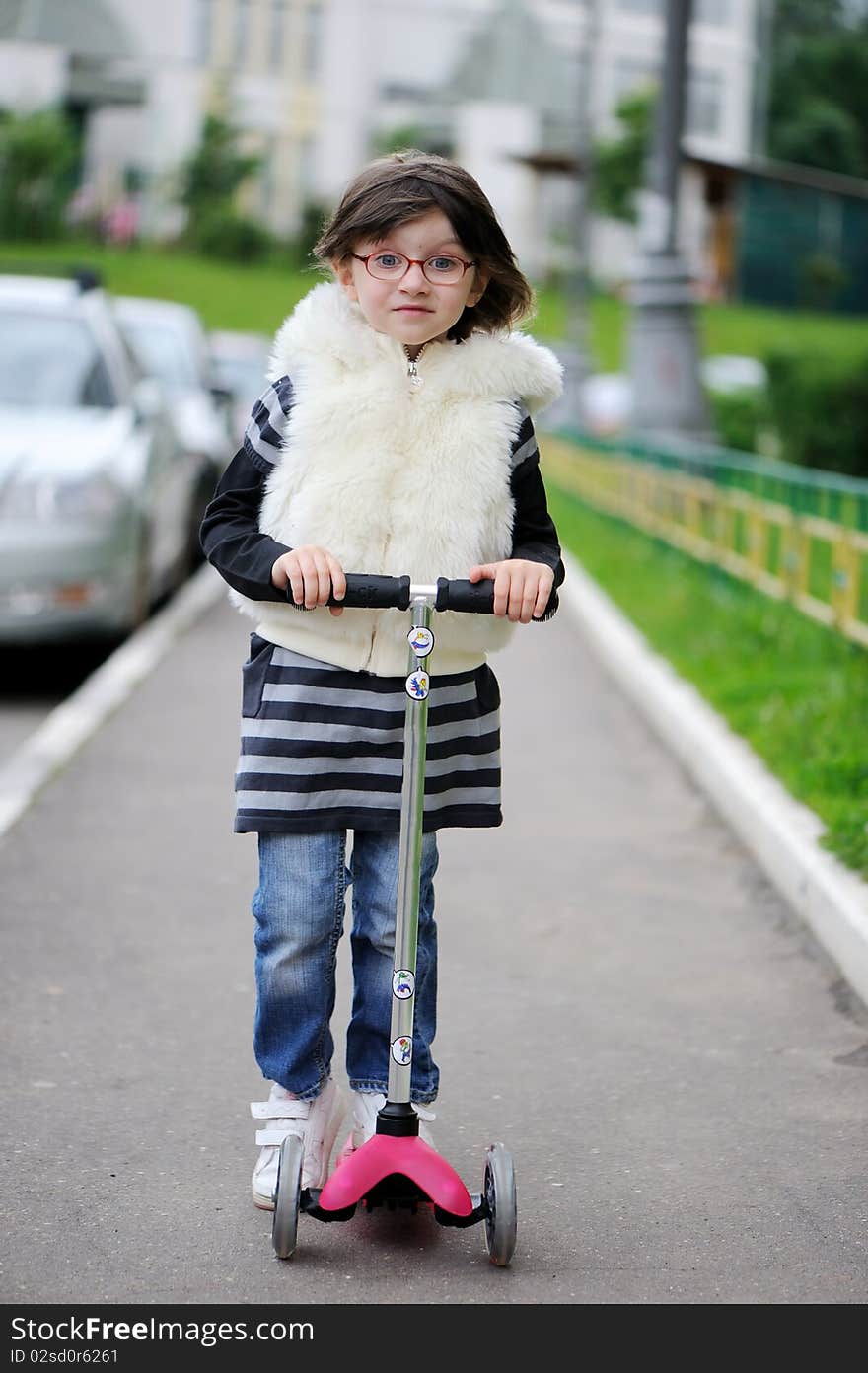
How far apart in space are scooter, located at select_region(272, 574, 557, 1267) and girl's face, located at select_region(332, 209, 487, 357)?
444 mm

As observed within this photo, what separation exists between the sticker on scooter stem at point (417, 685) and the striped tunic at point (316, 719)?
13 cm

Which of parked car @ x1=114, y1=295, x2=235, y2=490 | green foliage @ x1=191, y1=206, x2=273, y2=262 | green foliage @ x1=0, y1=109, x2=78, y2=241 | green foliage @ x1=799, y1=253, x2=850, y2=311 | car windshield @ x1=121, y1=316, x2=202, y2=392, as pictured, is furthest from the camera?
green foliage @ x1=799, y1=253, x2=850, y2=311

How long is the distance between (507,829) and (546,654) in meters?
4.47

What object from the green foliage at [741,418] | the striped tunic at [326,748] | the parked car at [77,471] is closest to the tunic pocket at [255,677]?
the striped tunic at [326,748]

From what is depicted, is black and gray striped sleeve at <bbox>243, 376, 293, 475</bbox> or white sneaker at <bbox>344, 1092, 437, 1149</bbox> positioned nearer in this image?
black and gray striped sleeve at <bbox>243, 376, 293, 475</bbox>

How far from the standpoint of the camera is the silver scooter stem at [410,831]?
10.5 feet

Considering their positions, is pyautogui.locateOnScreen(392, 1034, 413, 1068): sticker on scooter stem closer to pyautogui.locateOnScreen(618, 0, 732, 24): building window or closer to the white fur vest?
the white fur vest

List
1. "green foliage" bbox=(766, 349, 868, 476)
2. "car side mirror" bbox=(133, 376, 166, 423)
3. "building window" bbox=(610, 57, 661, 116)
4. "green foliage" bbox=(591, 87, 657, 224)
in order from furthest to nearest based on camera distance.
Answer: "building window" bbox=(610, 57, 661, 116) < "green foliage" bbox=(591, 87, 657, 224) < "green foliage" bbox=(766, 349, 868, 476) < "car side mirror" bbox=(133, 376, 166, 423)

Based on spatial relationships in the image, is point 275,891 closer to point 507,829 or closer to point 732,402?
point 507,829

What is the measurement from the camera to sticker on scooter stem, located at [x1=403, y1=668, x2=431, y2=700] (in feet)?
10.6

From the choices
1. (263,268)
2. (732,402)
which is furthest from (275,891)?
(263,268)

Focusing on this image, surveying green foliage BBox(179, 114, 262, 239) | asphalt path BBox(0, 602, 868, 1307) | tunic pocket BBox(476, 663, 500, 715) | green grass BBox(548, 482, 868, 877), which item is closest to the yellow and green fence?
green grass BBox(548, 482, 868, 877)

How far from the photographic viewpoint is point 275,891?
3.42 m

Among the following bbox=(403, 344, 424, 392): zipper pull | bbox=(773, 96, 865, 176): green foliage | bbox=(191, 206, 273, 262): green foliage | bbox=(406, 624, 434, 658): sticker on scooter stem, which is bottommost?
bbox=(406, 624, 434, 658): sticker on scooter stem
